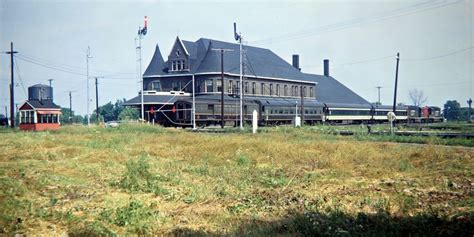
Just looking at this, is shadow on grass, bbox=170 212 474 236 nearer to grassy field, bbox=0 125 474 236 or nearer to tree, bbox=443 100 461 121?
grassy field, bbox=0 125 474 236

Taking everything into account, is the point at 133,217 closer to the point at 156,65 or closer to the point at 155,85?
the point at 155,85

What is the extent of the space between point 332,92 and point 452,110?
34.4m

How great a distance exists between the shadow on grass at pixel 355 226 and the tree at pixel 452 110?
9349 centimetres

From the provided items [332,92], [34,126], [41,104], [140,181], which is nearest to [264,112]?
[41,104]

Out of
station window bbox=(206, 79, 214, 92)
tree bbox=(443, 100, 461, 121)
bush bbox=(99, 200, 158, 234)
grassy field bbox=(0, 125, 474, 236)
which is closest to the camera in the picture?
grassy field bbox=(0, 125, 474, 236)

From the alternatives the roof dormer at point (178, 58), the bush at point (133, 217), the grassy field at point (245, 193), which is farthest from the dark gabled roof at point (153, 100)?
the bush at point (133, 217)

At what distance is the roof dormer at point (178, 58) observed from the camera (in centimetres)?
5706

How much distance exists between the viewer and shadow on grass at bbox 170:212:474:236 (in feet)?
18.8

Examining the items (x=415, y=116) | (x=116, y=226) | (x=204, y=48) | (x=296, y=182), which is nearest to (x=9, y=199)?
(x=116, y=226)

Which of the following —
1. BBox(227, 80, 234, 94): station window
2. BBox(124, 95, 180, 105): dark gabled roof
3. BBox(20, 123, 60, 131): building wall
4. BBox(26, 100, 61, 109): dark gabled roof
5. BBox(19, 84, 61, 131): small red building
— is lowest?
BBox(20, 123, 60, 131): building wall

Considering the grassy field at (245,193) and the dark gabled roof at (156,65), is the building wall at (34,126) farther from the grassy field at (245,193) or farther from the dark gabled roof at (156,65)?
the grassy field at (245,193)

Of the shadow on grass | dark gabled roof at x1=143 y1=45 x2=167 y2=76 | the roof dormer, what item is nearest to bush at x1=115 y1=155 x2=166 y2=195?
the shadow on grass

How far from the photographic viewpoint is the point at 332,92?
79.1 meters

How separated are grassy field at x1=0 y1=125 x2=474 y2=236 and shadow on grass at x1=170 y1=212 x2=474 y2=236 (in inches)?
0.7
